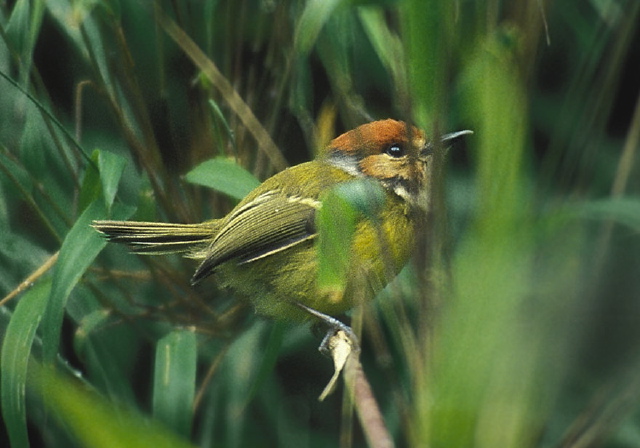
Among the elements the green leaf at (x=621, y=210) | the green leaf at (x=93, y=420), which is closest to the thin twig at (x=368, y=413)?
the green leaf at (x=93, y=420)

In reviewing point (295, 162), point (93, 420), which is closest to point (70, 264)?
point (295, 162)

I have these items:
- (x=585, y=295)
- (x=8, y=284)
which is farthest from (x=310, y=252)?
(x=585, y=295)

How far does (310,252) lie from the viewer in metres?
2.52

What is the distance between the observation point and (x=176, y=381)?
7.30 ft

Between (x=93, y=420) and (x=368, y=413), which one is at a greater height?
(x=93, y=420)

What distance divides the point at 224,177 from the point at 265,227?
27cm

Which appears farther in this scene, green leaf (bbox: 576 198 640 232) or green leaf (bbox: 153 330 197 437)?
green leaf (bbox: 153 330 197 437)

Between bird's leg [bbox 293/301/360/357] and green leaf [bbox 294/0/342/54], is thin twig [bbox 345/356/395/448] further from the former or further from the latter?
bird's leg [bbox 293/301/360/357]

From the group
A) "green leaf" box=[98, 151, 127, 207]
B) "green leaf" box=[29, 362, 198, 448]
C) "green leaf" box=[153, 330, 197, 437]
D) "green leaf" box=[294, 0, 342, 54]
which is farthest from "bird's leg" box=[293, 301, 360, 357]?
"green leaf" box=[29, 362, 198, 448]

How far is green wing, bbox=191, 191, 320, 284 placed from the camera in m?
2.51

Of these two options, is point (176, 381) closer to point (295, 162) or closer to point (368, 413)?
point (295, 162)

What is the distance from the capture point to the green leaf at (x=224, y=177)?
2.28m

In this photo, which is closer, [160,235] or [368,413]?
[368,413]

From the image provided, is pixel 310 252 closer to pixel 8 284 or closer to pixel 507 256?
pixel 8 284
